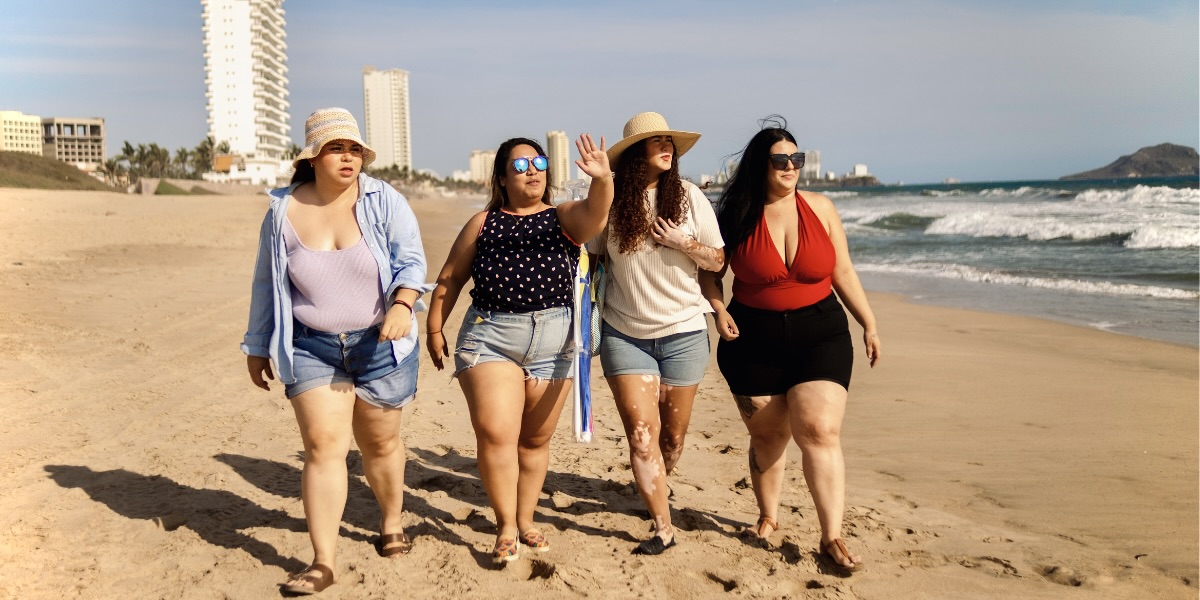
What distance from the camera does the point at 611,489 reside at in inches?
200

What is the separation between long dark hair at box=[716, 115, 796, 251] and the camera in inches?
161

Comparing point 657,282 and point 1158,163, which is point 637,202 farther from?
point 1158,163

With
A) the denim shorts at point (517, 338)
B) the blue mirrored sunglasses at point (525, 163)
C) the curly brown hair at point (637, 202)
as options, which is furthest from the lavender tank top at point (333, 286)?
the curly brown hair at point (637, 202)

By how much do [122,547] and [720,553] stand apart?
2.62 metres

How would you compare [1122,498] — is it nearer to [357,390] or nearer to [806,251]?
[806,251]

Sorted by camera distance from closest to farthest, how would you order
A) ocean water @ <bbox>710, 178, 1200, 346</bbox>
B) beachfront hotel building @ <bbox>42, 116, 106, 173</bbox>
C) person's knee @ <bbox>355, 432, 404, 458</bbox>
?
person's knee @ <bbox>355, 432, 404, 458</bbox> → ocean water @ <bbox>710, 178, 1200, 346</bbox> → beachfront hotel building @ <bbox>42, 116, 106, 173</bbox>

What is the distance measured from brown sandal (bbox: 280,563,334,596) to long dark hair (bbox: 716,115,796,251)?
219 centimetres

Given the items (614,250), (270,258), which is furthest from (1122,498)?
(270,258)

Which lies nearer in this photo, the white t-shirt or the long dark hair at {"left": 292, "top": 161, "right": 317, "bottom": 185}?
the long dark hair at {"left": 292, "top": 161, "right": 317, "bottom": 185}

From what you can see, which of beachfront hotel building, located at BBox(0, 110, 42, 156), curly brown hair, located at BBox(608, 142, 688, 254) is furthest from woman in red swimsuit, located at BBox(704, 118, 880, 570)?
beachfront hotel building, located at BBox(0, 110, 42, 156)

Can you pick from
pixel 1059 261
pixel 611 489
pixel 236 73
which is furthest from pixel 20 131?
pixel 611 489

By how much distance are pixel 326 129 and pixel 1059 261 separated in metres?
19.0

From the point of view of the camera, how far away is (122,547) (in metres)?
4.07

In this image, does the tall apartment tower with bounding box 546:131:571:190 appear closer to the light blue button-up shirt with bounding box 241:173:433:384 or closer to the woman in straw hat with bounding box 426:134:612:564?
the woman in straw hat with bounding box 426:134:612:564
